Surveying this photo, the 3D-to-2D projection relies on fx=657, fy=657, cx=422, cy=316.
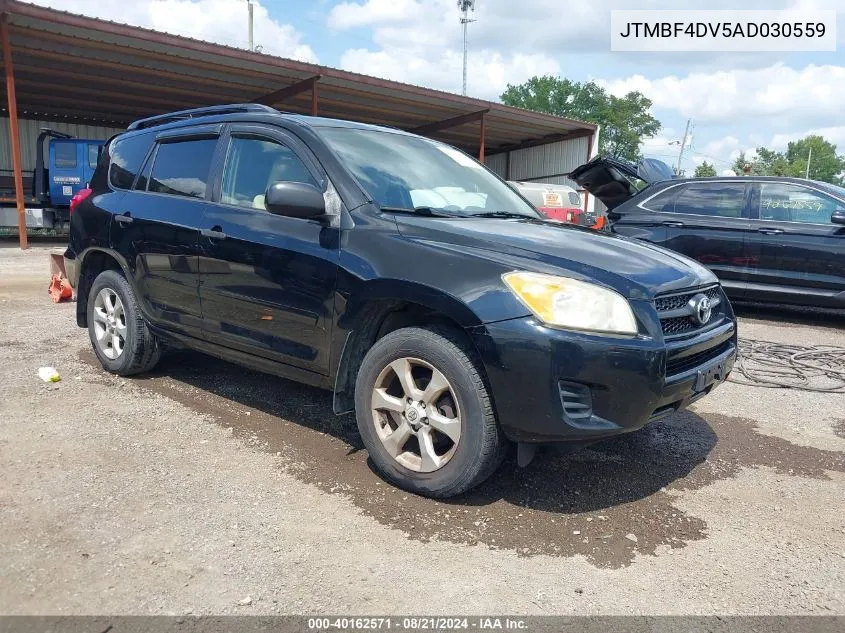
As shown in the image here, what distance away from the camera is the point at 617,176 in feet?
26.4

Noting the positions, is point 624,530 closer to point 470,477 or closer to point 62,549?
point 470,477

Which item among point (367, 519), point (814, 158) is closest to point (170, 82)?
point (367, 519)

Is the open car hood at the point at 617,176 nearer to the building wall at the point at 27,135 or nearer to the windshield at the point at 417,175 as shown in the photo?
the windshield at the point at 417,175

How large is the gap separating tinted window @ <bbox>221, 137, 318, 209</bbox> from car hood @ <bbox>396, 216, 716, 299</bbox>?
79 cm

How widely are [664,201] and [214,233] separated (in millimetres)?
6036

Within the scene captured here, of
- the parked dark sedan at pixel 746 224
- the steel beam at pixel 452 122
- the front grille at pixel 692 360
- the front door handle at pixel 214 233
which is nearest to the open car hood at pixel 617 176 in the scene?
the parked dark sedan at pixel 746 224

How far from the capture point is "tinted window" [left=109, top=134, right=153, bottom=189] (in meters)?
4.63

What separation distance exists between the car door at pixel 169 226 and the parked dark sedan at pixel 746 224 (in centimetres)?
523

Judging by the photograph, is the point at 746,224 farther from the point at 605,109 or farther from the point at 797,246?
the point at 605,109

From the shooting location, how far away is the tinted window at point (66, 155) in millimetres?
17422

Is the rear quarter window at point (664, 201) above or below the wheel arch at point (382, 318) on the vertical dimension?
above

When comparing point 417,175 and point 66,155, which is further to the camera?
point 66,155

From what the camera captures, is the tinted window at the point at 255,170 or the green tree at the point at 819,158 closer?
the tinted window at the point at 255,170

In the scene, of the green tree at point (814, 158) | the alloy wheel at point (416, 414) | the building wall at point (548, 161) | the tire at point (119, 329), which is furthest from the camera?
the green tree at point (814, 158)
